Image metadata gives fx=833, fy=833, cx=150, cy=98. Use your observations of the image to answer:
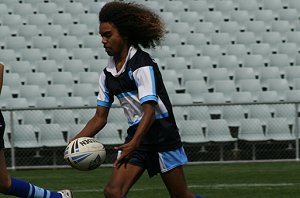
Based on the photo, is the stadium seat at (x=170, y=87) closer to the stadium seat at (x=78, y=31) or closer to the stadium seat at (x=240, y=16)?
the stadium seat at (x=78, y=31)

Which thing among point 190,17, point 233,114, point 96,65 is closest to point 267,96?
point 233,114

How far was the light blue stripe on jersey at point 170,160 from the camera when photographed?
245 inches

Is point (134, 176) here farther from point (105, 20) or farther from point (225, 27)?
point (225, 27)

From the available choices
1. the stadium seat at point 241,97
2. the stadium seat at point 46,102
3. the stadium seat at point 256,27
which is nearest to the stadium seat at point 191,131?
the stadium seat at point 241,97

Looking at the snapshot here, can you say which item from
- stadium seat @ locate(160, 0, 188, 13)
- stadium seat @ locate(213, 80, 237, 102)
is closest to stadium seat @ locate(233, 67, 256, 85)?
stadium seat @ locate(213, 80, 237, 102)

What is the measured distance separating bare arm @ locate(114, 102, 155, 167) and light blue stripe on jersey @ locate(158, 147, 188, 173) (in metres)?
0.40

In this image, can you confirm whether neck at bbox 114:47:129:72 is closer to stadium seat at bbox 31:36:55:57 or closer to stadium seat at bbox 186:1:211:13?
stadium seat at bbox 31:36:55:57

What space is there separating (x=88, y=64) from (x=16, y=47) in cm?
198

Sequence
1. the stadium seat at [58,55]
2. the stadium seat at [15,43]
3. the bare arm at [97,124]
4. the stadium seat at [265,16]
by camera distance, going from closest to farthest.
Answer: the bare arm at [97,124] → the stadium seat at [58,55] → the stadium seat at [15,43] → the stadium seat at [265,16]

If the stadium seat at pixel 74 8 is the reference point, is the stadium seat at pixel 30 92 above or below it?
below

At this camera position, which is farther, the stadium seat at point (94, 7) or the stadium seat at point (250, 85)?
the stadium seat at point (94, 7)

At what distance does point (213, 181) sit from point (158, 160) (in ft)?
18.7

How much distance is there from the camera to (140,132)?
587 cm

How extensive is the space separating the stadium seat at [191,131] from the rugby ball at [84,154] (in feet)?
27.0
